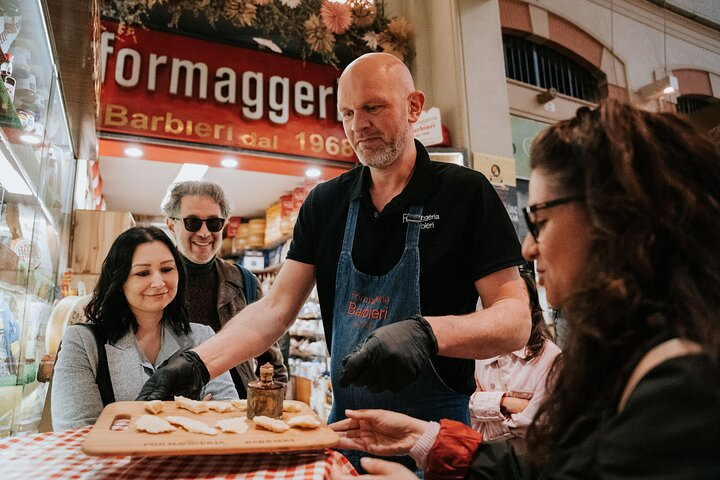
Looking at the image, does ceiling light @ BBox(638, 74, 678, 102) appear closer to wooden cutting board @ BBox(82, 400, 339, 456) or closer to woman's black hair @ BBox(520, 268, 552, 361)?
woman's black hair @ BBox(520, 268, 552, 361)

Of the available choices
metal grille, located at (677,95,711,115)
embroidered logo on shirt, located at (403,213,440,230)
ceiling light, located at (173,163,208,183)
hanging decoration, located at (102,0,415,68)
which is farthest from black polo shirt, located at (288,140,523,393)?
metal grille, located at (677,95,711,115)

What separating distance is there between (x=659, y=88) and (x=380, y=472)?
628 centimetres

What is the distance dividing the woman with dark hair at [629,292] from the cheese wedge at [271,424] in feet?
0.55

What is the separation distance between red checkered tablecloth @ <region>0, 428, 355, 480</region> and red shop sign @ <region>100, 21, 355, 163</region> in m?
3.39

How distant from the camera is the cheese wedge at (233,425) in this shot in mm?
1112

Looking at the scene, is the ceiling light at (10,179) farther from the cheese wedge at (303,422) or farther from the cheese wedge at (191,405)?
the cheese wedge at (303,422)

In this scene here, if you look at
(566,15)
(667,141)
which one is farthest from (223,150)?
(566,15)

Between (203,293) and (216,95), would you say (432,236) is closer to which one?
(203,293)

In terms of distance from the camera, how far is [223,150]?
430 centimetres

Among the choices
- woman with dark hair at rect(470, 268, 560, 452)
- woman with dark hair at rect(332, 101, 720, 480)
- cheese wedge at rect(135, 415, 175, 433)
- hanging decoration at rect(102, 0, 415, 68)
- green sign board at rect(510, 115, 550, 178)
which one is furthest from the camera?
green sign board at rect(510, 115, 550, 178)

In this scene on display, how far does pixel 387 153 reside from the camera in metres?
1.79

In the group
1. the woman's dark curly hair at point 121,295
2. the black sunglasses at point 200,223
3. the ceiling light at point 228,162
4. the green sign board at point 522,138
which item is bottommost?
the woman's dark curly hair at point 121,295

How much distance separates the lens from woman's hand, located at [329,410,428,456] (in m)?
1.24

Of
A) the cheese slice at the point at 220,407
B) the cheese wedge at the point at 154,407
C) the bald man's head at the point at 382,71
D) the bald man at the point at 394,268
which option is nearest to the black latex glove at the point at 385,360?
the bald man at the point at 394,268
